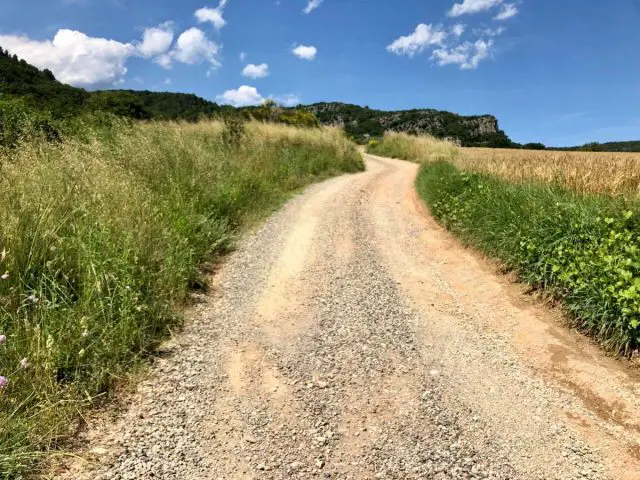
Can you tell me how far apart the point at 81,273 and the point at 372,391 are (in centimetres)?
306

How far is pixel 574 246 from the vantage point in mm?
5918

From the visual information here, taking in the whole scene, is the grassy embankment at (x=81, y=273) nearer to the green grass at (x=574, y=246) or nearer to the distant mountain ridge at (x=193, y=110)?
the green grass at (x=574, y=246)

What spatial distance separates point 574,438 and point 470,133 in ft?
216

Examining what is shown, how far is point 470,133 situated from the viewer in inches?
2544

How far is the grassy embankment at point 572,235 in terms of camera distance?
4.97 meters

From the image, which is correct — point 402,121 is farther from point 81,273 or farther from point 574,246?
point 81,273

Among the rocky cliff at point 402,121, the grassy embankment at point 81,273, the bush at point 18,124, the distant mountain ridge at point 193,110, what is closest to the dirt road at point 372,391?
the grassy embankment at point 81,273

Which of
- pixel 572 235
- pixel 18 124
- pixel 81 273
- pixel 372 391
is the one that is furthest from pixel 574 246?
pixel 18 124

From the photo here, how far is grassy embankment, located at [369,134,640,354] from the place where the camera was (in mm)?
→ 4973

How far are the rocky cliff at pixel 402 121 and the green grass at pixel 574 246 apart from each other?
57.0 meters

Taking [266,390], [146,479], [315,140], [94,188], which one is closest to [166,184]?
[94,188]

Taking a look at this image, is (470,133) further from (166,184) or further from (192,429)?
(192,429)

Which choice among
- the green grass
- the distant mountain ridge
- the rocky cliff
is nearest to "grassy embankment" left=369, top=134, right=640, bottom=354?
the green grass

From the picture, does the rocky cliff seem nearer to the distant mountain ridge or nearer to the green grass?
the distant mountain ridge
